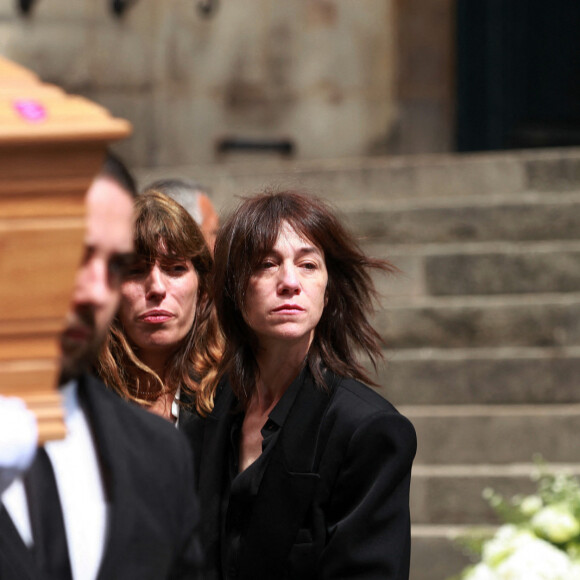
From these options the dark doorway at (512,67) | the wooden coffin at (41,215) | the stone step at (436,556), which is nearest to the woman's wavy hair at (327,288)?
the wooden coffin at (41,215)

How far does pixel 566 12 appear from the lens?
9.16 metres

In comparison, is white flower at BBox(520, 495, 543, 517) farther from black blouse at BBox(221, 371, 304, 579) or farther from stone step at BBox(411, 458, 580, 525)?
stone step at BBox(411, 458, 580, 525)

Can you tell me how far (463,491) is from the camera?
5.20m

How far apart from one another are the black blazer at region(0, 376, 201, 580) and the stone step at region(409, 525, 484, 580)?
3.71 m

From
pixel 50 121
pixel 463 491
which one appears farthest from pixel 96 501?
pixel 463 491

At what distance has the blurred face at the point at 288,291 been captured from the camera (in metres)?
2.51

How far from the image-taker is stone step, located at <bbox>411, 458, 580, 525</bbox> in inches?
204

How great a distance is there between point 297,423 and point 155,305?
1.93ft

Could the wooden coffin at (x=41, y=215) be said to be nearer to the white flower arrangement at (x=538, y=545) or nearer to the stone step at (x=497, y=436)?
the white flower arrangement at (x=538, y=545)

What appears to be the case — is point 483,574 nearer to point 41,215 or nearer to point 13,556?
point 13,556

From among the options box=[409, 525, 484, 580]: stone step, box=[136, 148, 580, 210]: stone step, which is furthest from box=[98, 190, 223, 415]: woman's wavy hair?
box=[136, 148, 580, 210]: stone step

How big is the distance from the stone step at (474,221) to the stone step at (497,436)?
1469 mm

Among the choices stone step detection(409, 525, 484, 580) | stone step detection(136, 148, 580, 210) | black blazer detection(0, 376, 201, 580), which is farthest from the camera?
stone step detection(136, 148, 580, 210)

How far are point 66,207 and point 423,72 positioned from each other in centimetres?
830
